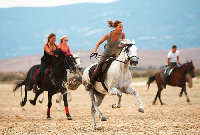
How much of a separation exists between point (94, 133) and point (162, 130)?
1727mm

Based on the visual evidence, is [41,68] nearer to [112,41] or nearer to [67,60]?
[67,60]

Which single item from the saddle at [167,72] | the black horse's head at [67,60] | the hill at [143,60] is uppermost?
the black horse's head at [67,60]

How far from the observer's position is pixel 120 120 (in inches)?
599

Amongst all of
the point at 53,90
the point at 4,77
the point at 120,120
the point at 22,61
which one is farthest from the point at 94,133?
the point at 22,61

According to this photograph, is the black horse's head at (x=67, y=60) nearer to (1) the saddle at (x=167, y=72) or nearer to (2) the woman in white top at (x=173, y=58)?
(2) the woman in white top at (x=173, y=58)

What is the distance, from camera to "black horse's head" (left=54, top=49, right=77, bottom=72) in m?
15.6

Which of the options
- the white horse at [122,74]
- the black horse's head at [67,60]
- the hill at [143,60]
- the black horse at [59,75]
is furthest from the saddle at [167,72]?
the hill at [143,60]

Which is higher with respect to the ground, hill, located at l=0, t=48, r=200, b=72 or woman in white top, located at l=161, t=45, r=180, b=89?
woman in white top, located at l=161, t=45, r=180, b=89

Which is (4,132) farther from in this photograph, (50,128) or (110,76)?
(110,76)

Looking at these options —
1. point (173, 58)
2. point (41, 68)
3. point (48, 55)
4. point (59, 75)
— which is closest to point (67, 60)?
point (59, 75)

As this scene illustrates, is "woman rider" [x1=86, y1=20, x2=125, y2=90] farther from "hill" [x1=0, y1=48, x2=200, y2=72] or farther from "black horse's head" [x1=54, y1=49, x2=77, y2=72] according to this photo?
"hill" [x1=0, y1=48, x2=200, y2=72]

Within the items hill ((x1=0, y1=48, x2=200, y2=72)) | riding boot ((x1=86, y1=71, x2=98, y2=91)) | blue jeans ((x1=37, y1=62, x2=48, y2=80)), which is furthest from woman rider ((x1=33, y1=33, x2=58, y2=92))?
hill ((x1=0, y1=48, x2=200, y2=72))

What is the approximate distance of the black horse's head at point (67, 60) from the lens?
15578 mm

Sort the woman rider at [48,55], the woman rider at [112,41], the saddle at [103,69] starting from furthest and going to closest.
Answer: the woman rider at [48,55]
the saddle at [103,69]
the woman rider at [112,41]
